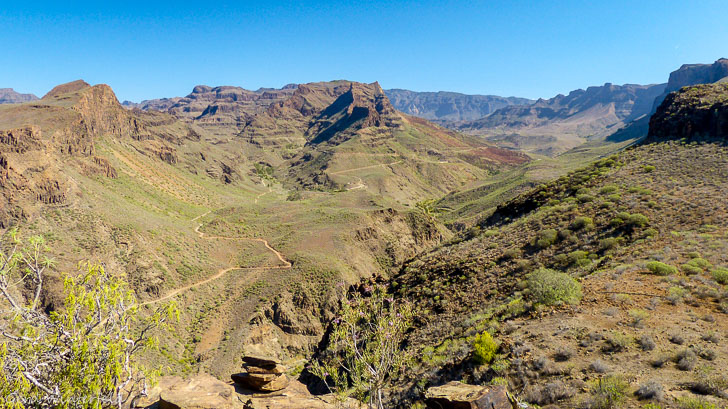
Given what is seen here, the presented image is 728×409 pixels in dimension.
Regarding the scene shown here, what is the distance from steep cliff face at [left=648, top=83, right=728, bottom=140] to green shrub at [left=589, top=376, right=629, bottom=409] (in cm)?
4367

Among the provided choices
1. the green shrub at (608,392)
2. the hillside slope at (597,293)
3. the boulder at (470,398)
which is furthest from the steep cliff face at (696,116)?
the boulder at (470,398)

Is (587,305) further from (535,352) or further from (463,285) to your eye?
(463,285)

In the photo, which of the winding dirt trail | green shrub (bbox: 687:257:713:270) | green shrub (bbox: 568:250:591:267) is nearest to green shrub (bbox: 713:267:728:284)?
green shrub (bbox: 687:257:713:270)

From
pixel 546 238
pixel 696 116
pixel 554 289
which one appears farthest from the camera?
pixel 696 116

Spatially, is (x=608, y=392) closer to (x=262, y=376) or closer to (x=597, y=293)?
(x=597, y=293)

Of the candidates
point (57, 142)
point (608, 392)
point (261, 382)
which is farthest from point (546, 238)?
point (57, 142)

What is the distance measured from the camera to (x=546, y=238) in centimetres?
2838

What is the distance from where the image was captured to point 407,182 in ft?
550

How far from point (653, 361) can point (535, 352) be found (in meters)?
4.05

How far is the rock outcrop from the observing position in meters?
18.4

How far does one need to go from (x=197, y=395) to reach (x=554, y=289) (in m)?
19.2

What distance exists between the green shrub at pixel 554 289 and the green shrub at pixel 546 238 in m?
8.72

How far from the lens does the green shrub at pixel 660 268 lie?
18.2 meters

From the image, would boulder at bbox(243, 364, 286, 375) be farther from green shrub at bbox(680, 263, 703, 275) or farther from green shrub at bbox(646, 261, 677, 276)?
green shrub at bbox(680, 263, 703, 275)
